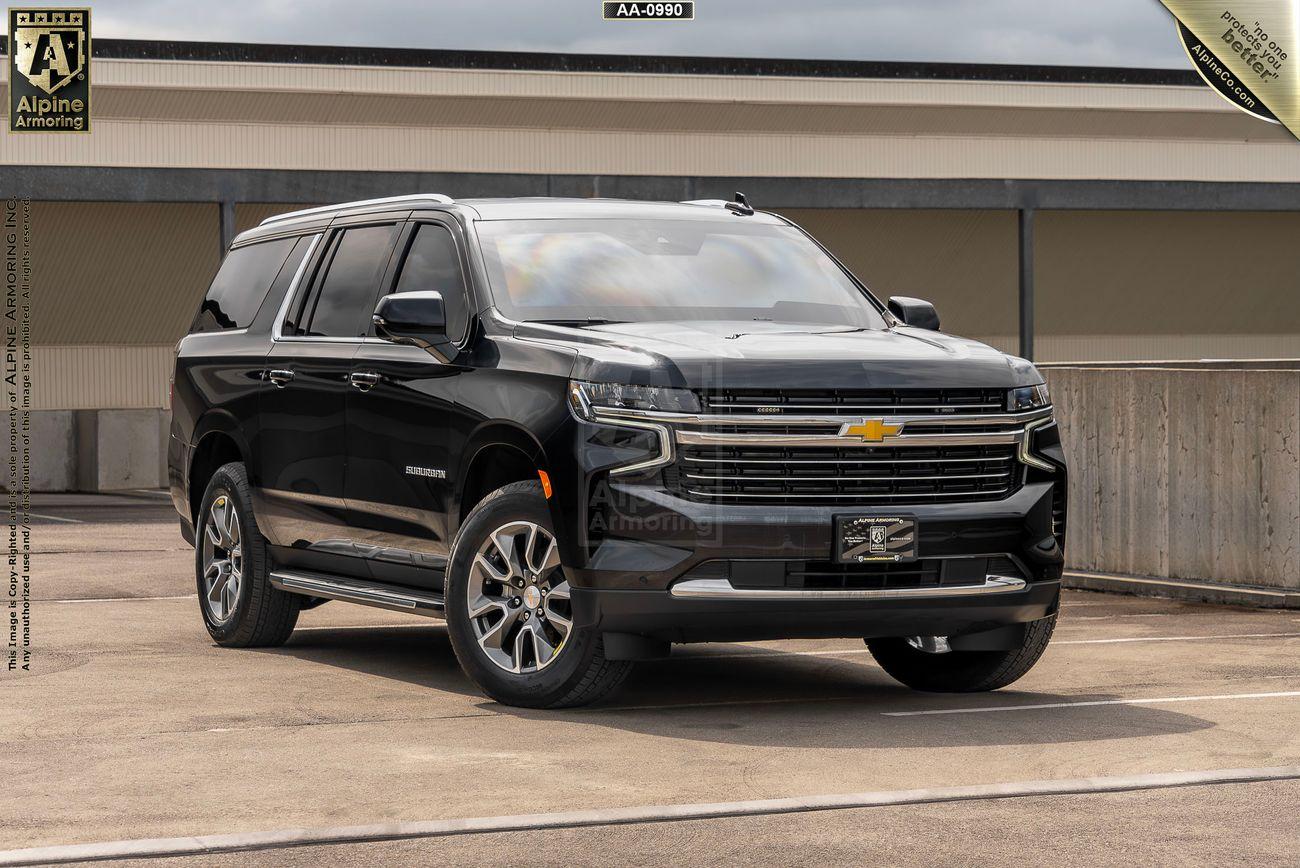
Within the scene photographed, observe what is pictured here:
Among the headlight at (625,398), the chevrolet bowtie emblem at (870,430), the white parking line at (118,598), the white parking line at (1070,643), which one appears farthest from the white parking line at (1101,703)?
the white parking line at (118,598)

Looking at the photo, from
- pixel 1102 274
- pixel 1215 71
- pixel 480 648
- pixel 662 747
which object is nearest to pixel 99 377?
pixel 1102 274

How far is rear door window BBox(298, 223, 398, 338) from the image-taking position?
1055 cm

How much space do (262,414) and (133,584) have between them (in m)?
4.33

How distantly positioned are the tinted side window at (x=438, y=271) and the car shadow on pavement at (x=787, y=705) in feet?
5.43

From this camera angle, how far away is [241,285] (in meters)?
12.1

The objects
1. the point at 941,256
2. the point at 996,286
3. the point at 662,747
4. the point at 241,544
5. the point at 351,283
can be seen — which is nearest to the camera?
the point at 662,747

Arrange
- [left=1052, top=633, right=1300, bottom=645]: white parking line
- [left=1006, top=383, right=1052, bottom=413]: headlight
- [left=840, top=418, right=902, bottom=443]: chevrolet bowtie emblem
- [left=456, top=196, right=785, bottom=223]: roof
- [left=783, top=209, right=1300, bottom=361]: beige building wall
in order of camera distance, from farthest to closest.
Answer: [left=783, top=209, right=1300, bottom=361]: beige building wall
[left=1052, top=633, right=1300, bottom=645]: white parking line
[left=456, top=196, right=785, bottom=223]: roof
[left=1006, top=383, right=1052, bottom=413]: headlight
[left=840, top=418, right=902, bottom=443]: chevrolet bowtie emblem

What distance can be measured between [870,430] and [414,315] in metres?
2.09

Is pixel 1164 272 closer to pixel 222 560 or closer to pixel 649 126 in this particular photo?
pixel 649 126

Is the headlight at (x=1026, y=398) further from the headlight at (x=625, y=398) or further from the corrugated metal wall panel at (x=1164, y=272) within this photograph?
the corrugated metal wall panel at (x=1164, y=272)

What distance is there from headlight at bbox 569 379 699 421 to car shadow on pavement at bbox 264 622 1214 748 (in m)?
1.22

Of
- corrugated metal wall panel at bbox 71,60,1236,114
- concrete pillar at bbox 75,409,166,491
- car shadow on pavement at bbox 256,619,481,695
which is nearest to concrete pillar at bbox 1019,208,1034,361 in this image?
corrugated metal wall panel at bbox 71,60,1236,114

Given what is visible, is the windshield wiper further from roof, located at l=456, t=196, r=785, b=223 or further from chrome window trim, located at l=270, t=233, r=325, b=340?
chrome window trim, located at l=270, t=233, r=325, b=340

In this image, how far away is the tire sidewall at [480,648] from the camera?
8.69m
